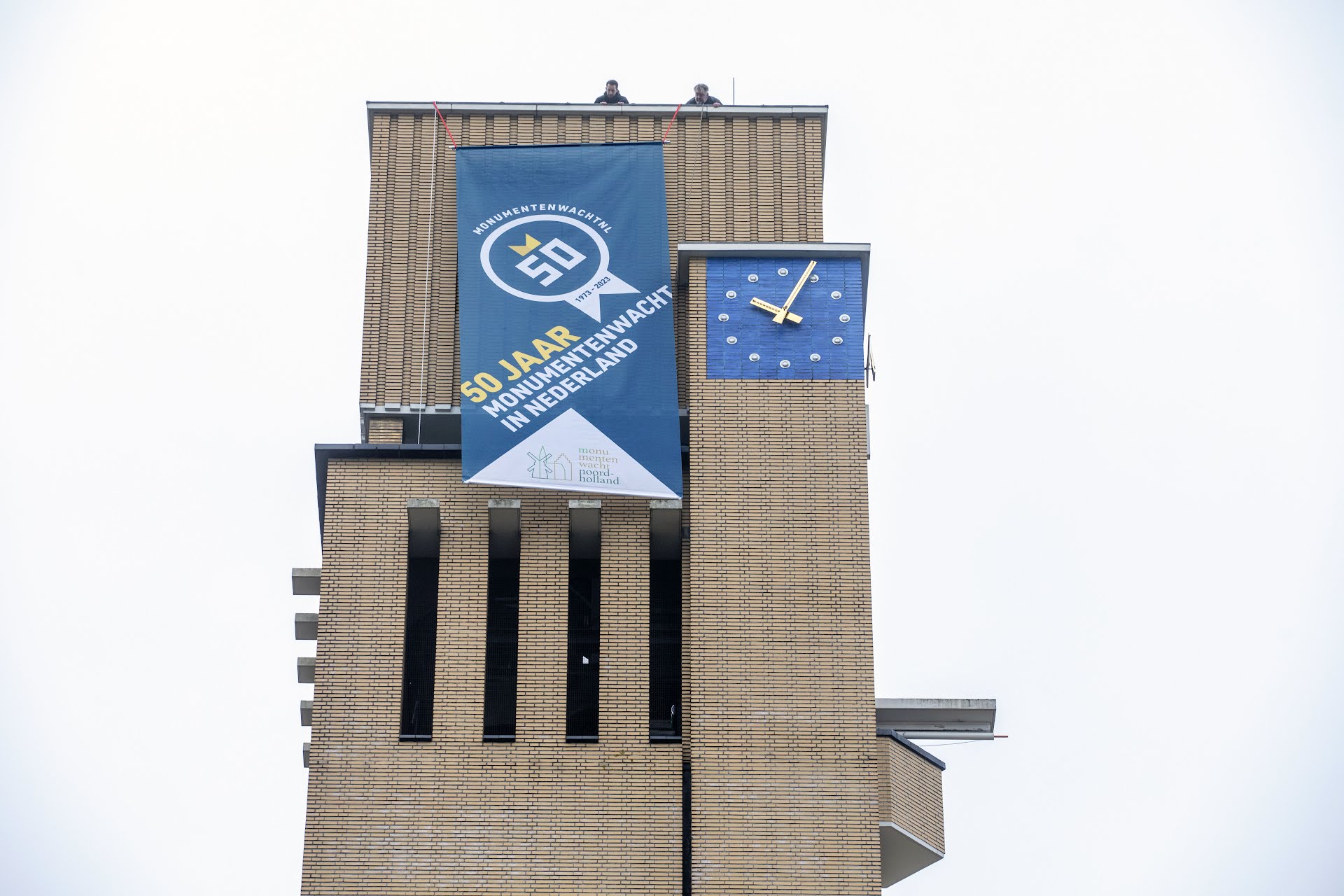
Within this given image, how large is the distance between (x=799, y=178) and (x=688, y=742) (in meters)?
12.8

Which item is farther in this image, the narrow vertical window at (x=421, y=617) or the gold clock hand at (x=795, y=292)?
the gold clock hand at (x=795, y=292)

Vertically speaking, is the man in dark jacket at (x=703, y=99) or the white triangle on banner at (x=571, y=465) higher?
the man in dark jacket at (x=703, y=99)

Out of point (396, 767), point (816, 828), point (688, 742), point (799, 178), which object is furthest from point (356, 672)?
point (799, 178)

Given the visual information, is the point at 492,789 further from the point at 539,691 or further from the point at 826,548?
the point at 826,548

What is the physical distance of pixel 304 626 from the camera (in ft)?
151

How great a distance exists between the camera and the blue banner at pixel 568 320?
144 ft

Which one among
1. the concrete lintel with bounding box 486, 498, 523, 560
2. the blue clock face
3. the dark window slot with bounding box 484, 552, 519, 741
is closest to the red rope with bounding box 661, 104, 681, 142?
the blue clock face

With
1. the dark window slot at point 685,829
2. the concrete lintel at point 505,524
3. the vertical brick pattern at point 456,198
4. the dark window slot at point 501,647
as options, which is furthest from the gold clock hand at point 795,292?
the dark window slot at point 685,829

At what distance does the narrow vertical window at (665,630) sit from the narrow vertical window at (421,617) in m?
4.41

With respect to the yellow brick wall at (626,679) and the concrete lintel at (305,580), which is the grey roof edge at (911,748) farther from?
the concrete lintel at (305,580)

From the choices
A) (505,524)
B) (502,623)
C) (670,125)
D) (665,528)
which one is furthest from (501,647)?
(670,125)

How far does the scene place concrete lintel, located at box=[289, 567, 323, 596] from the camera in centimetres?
4603

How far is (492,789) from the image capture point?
4188cm

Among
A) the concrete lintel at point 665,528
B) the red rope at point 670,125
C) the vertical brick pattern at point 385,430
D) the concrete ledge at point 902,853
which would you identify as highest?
the red rope at point 670,125
